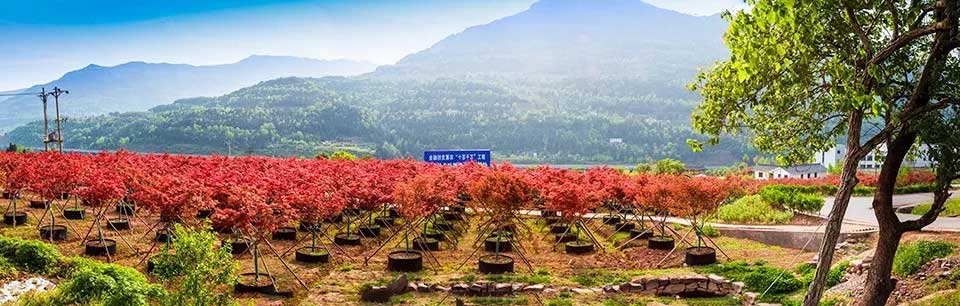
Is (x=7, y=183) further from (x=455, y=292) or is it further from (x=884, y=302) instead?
(x=884, y=302)

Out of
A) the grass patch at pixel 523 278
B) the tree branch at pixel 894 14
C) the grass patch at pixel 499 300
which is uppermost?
the tree branch at pixel 894 14

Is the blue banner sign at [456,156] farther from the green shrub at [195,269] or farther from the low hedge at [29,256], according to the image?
the green shrub at [195,269]

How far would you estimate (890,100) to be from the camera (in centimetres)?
807

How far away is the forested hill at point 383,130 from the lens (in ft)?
312

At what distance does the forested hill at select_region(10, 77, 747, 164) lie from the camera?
95.0 m

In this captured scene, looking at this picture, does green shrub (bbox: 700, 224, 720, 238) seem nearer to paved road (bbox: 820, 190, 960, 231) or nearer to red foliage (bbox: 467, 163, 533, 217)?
paved road (bbox: 820, 190, 960, 231)

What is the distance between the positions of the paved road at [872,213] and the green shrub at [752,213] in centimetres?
179

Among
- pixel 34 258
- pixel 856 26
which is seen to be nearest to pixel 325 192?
pixel 34 258

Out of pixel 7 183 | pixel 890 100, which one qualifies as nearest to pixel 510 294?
pixel 890 100

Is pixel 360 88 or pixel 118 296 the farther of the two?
pixel 360 88

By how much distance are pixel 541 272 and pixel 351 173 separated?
741cm

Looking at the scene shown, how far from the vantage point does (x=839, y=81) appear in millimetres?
7555

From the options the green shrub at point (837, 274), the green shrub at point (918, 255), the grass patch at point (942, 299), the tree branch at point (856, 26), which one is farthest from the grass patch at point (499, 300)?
the tree branch at point (856, 26)

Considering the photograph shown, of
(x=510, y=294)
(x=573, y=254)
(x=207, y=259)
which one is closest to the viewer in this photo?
(x=207, y=259)
